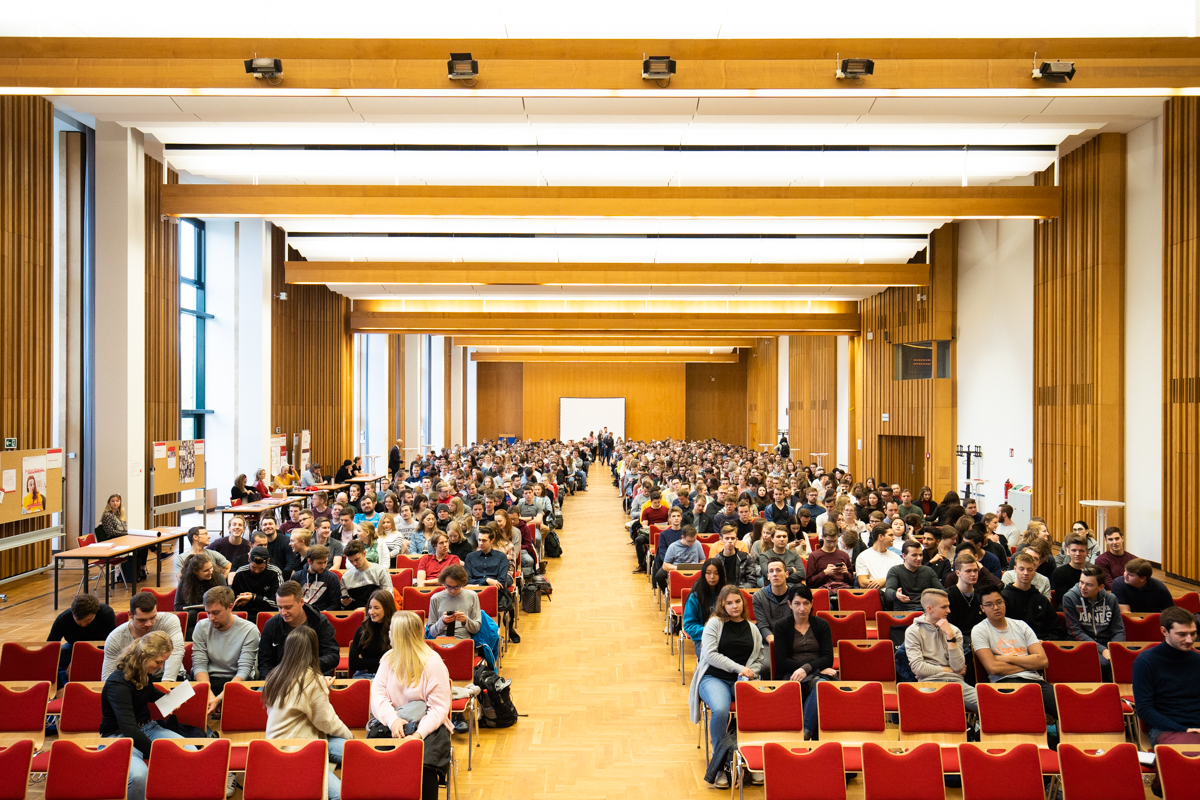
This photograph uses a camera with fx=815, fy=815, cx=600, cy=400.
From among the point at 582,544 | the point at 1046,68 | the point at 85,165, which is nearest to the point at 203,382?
the point at 85,165

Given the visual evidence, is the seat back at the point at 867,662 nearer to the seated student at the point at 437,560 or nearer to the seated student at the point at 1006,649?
the seated student at the point at 1006,649

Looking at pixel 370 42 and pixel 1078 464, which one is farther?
pixel 1078 464

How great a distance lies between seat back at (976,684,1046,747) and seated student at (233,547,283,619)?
497 centimetres

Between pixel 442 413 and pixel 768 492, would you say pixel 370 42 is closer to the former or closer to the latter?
pixel 768 492

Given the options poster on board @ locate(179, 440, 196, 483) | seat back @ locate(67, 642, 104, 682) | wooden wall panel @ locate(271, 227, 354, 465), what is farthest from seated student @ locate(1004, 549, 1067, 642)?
wooden wall panel @ locate(271, 227, 354, 465)

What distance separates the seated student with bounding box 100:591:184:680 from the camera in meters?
4.75

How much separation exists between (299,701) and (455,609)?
6.77 ft

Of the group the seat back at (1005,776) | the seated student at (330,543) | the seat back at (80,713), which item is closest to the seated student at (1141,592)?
the seat back at (1005,776)

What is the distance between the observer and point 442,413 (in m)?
33.3

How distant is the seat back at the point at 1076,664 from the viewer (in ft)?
17.0

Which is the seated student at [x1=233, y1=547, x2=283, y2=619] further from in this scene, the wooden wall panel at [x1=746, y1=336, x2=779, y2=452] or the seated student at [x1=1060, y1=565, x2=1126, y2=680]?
the wooden wall panel at [x1=746, y1=336, x2=779, y2=452]

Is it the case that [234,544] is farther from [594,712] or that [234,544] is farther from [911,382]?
[911,382]

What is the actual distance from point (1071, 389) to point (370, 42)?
10800 mm

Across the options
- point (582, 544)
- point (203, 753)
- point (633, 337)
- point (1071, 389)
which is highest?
point (633, 337)
